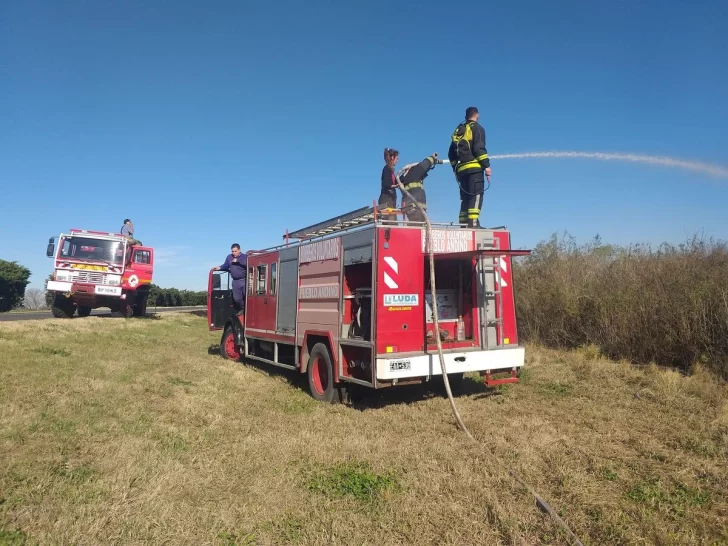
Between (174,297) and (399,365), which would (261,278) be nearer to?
(399,365)

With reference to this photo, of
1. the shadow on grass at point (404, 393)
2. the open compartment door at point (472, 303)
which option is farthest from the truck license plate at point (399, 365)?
the shadow on grass at point (404, 393)

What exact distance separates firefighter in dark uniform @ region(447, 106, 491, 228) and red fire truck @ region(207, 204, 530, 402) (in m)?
0.56

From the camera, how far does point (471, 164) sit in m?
7.70

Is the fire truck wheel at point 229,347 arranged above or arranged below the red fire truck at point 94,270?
below

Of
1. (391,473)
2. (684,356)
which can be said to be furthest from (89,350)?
(684,356)

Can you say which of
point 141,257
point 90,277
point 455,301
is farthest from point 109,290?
point 455,301

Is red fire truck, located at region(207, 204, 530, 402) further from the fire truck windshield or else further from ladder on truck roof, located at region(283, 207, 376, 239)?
the fire truck windshield

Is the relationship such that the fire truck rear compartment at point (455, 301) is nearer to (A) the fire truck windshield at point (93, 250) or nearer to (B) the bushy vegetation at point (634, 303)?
(B) the bushy vegetation at point (634, 303)

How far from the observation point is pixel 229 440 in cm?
549

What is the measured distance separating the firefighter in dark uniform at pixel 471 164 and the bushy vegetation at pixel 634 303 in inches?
167

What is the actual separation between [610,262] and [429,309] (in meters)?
6.64

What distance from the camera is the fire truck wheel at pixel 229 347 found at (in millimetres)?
11898

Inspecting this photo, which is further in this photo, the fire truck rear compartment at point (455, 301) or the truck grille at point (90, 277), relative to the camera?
the truck grille at point (90, 277)

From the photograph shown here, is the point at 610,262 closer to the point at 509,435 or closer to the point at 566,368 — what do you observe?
the point at 566,368
